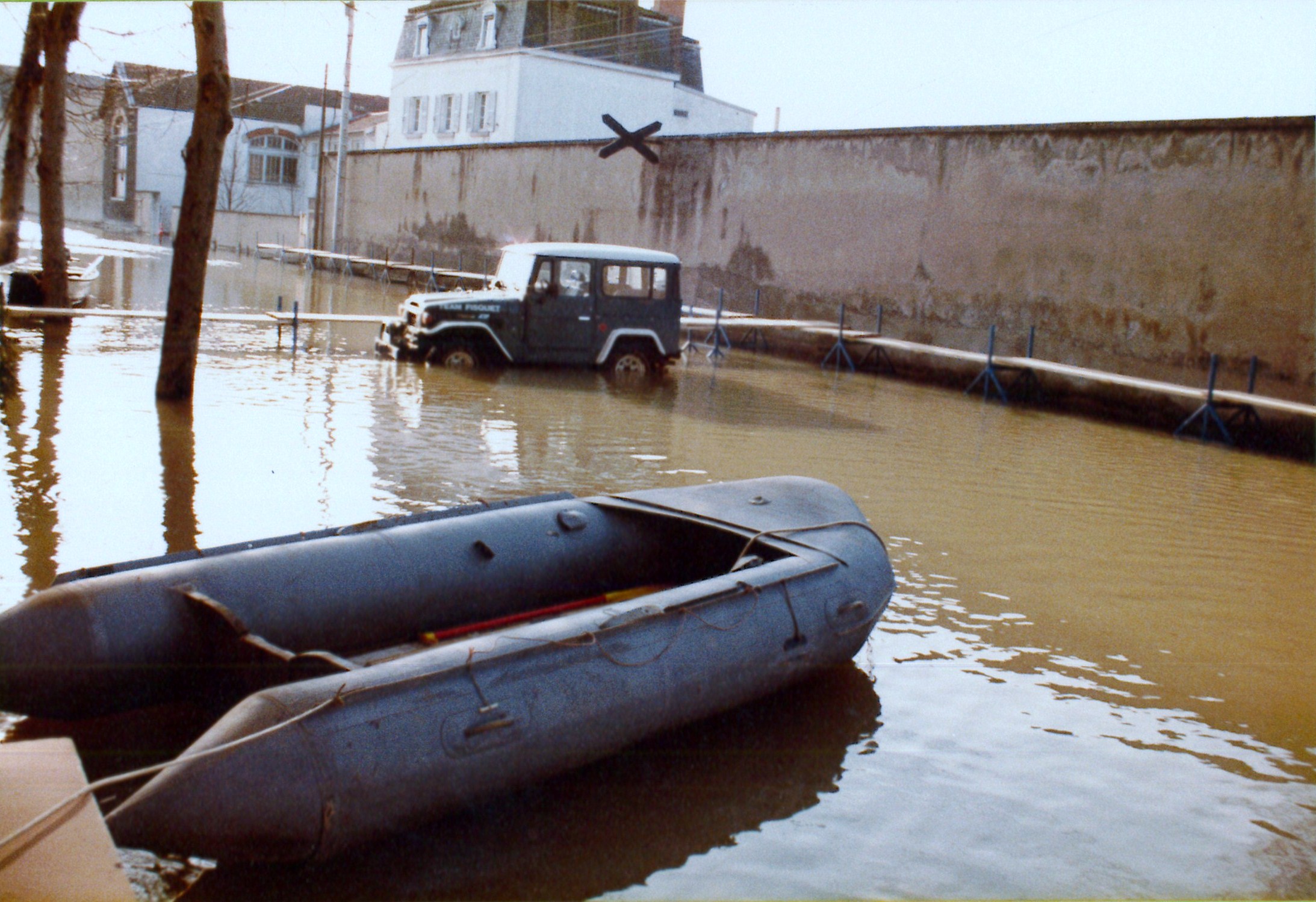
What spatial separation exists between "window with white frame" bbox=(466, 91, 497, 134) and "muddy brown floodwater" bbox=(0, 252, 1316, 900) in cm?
2443

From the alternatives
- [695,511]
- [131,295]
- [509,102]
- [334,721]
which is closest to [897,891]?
[334,721]

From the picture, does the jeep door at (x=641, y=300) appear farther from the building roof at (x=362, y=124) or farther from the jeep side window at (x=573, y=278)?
the building roof at (x=362, y=124)

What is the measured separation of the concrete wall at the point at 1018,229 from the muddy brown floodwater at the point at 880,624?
1.90m

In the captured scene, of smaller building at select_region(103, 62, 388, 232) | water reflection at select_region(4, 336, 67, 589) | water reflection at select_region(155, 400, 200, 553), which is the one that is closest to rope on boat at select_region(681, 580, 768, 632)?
water reflection at select_region(155, 400, 200, 553)

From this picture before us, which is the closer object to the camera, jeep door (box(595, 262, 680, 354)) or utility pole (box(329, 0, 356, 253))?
jeep door (box(595, 262, 680, 354))

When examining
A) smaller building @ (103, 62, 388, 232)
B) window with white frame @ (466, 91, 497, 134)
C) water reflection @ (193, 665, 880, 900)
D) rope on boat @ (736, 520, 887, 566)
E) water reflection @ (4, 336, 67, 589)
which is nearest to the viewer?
water reflection @ (193, 665, 880, 900)

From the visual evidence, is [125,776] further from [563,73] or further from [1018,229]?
[563,73]

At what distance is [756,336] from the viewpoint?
21109mm

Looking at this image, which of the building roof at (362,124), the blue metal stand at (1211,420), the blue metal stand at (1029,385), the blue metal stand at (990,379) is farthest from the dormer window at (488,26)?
the blue metal stand at (1211,420)

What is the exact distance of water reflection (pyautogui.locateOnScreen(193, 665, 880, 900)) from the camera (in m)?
3.58

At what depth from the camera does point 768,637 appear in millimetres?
4742

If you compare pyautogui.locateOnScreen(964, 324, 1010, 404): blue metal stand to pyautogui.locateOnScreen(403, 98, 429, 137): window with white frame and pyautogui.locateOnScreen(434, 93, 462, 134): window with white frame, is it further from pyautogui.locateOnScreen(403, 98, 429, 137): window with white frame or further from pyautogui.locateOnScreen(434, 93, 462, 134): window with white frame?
pyautogui.locateOnScreen(403, 98, 429, 137): window with white frame

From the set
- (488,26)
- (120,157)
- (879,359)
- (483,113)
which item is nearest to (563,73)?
(483,113)

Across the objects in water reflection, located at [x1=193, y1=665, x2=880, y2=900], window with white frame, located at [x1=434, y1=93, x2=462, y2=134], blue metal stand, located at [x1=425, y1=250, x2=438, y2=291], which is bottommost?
water reflection, located at [x1=193, y1=665, x2=880, y2=900]
